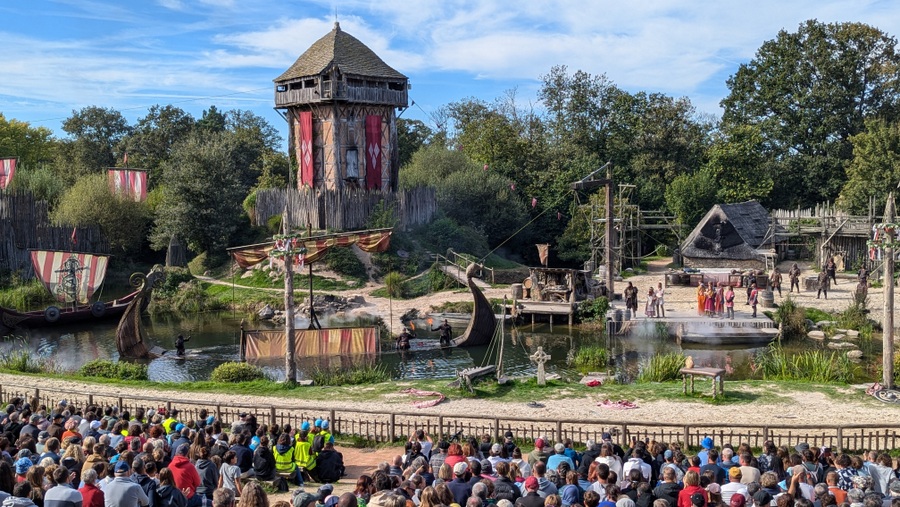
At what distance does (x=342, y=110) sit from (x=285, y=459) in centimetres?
3884

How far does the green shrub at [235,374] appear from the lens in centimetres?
2425

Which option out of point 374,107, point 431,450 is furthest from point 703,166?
point 431,450

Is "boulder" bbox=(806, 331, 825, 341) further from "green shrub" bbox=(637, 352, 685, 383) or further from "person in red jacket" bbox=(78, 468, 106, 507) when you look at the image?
"person in red jacket" bbox=(78, 468, 106, 507)

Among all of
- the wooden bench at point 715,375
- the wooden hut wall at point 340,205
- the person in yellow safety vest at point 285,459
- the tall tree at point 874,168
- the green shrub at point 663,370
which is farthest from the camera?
the tall tree at point 874,168

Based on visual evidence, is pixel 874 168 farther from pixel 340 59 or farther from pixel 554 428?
pixel 554 428

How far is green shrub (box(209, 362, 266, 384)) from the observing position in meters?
24.2

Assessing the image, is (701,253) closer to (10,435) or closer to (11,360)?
(11,360)

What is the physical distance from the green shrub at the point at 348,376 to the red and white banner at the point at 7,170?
3574cm

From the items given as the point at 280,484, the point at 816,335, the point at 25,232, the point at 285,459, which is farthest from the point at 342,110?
the point at 280,484

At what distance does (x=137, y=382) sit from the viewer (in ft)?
78.5

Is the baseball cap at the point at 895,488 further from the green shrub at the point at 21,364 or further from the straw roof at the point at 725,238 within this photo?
the straw roof at the point at 725,238

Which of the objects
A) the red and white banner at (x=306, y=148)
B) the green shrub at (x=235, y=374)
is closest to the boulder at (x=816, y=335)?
the green shrub at (x=235, y=374)

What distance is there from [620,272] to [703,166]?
14.7 meters

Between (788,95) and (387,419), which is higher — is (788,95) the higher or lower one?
the higher one
